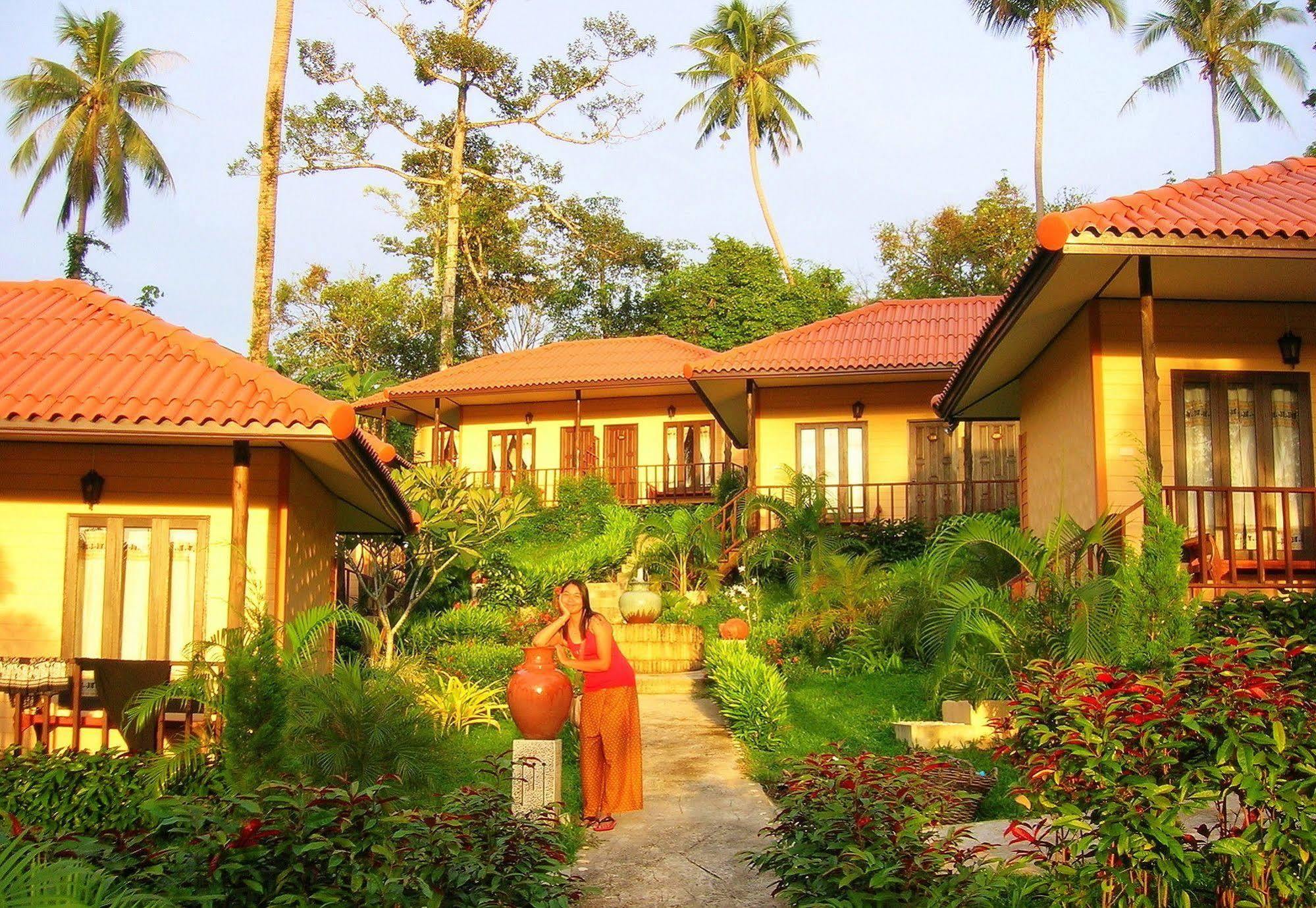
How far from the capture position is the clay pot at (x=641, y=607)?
1647 centimetres

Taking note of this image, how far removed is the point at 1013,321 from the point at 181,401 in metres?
6.93

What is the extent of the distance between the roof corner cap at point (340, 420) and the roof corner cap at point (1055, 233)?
16.7 feet

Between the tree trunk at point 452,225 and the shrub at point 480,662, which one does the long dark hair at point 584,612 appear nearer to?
the shrub at point 480,662

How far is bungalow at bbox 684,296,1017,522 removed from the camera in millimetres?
20953

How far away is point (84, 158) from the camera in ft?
105

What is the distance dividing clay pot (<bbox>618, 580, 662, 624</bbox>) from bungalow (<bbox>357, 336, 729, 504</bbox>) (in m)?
10.2

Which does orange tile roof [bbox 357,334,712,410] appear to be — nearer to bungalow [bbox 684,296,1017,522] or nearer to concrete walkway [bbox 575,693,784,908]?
bungalow [bbox 684,296,1017,522]

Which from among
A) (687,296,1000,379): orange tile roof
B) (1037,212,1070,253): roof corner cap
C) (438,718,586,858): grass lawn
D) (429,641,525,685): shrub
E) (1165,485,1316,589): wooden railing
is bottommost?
(438,718,586,858): grass lawn

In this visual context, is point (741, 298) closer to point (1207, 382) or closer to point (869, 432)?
point (869, 432)

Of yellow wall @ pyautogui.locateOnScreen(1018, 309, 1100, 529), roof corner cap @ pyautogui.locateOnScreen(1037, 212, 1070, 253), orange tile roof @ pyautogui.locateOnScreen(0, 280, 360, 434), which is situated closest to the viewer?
roof corner cap @ pyautogui.locateOnScreen(1037, 212, 1070, 253)

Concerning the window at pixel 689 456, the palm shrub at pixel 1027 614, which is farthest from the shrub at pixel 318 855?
the window at pixel 689 456

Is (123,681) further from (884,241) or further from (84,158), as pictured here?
(884,241)

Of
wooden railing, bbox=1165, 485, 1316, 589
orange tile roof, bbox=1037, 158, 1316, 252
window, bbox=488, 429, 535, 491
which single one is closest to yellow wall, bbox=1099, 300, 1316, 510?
wooden railing, bbox=1165, 485, 1316, 589

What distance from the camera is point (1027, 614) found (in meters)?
9.17
